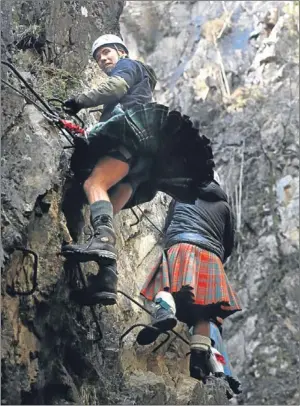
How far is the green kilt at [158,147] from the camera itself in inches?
272

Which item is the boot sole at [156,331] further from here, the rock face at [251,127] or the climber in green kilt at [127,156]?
the rock face at [251,127]

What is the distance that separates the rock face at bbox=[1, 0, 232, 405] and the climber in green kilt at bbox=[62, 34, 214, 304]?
0.24 meters

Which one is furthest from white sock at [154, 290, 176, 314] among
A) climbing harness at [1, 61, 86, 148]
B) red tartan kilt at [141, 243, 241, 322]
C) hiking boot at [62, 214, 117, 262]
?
climbing harness at [1, 61, 86, 148]

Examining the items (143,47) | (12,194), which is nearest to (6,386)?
(12,194)

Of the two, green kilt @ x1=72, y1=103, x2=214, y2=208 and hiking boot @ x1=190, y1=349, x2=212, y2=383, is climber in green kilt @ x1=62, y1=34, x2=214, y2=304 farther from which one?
hiking boot @ x1=190, y1=349, x2=212, y2=383

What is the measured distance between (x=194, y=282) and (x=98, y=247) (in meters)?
1.75

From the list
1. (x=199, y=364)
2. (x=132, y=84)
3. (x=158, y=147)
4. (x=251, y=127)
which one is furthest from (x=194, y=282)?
(x=251, y=127)

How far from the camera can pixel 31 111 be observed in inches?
286

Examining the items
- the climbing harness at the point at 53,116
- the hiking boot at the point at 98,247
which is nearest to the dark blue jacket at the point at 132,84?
the climbing harness at the point at 53,116

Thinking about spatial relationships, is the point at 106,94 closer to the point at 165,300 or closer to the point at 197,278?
the point at 165,300

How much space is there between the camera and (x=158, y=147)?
23.2 ft

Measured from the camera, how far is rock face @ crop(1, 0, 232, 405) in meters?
6.25

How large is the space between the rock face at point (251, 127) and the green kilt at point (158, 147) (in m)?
8.67

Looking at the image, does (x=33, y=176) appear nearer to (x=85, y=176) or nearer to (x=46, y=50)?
(x=85, y=176)
